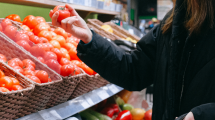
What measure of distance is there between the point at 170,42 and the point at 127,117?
45.9 inches

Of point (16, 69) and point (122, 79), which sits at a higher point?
point (16, 69)

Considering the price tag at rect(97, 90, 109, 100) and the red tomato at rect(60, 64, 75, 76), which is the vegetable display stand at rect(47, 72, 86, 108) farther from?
the price tag at rect(97, 90, 109, 100)

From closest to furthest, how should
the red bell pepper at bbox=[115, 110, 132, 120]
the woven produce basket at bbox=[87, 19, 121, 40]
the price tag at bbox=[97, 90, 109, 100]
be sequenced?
the price tag at bbox=[97, 90, 109, 100], the red bell pepper at bbox=[115, 110, 132, 120], the woven produce basket at bbox=[87, 19, 121, 40]

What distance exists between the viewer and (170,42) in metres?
0.97

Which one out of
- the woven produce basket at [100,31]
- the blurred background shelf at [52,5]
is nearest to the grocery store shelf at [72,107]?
the blurred background shelf at [52,5]

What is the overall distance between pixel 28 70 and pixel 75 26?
0.37 m

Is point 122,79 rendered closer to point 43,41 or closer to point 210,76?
point 210,76

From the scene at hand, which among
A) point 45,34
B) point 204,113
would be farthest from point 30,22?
point 204,113

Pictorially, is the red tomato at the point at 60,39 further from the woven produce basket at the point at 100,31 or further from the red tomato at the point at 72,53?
the woven produce basket at the point at 100,31

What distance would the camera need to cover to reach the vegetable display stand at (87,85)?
4.27 feet

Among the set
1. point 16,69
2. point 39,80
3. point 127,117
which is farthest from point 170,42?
point 127,117

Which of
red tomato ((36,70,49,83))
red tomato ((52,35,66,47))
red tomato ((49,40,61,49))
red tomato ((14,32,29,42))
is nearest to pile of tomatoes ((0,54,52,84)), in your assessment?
red tomato ((36,70,49,83))

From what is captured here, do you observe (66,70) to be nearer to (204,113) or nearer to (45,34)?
(45,34)

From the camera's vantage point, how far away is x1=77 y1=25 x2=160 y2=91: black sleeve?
3.26 feet
